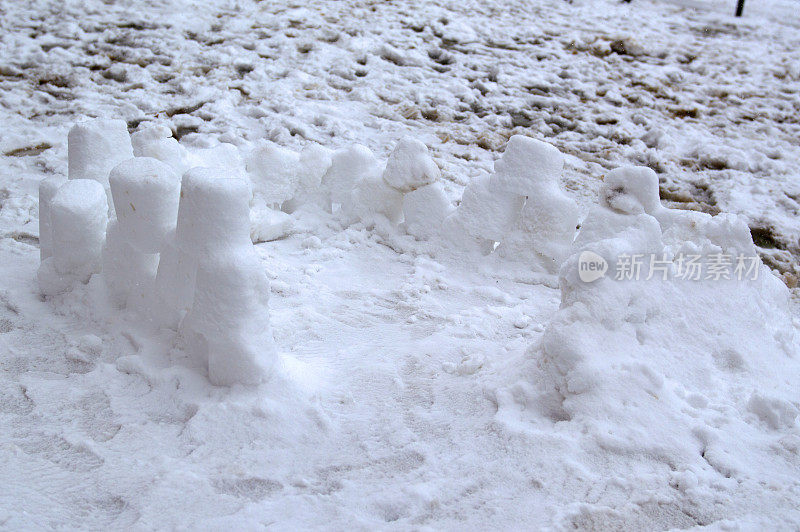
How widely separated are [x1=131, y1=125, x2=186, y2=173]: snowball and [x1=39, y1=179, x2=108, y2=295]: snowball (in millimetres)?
452

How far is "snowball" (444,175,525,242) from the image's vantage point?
3.05 meters

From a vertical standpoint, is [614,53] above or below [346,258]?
above

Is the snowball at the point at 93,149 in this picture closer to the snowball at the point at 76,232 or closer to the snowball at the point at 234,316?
the snowball at the point at 76,232

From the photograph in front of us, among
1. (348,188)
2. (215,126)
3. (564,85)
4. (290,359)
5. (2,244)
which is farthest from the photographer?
(564,85)

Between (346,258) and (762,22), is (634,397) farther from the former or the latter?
(762,22)

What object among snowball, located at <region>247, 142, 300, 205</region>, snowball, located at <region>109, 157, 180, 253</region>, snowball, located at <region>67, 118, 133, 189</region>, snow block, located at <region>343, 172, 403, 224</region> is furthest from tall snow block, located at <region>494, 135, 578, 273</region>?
snowball, located at <region>67, 118, 133, 189</region>

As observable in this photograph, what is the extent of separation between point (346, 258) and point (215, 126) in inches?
70.6

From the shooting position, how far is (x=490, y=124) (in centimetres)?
498

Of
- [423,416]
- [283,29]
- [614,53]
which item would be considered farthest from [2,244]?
[614,53]

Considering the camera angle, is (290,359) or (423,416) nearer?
(423,416)

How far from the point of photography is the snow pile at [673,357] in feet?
6.23

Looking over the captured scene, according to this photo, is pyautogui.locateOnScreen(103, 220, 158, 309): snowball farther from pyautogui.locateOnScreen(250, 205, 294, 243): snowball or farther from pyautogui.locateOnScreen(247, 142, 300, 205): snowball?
pyautogui.locateOnScreen(247, 142, 300, 205): snowball

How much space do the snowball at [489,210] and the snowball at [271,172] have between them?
0.89 m

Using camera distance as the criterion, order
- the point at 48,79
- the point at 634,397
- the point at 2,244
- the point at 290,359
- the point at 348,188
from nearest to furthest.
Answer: the point at 634,397 → the point at 290,359 → the point at 2,244 → the point at 348,188 → the point at 48,79
